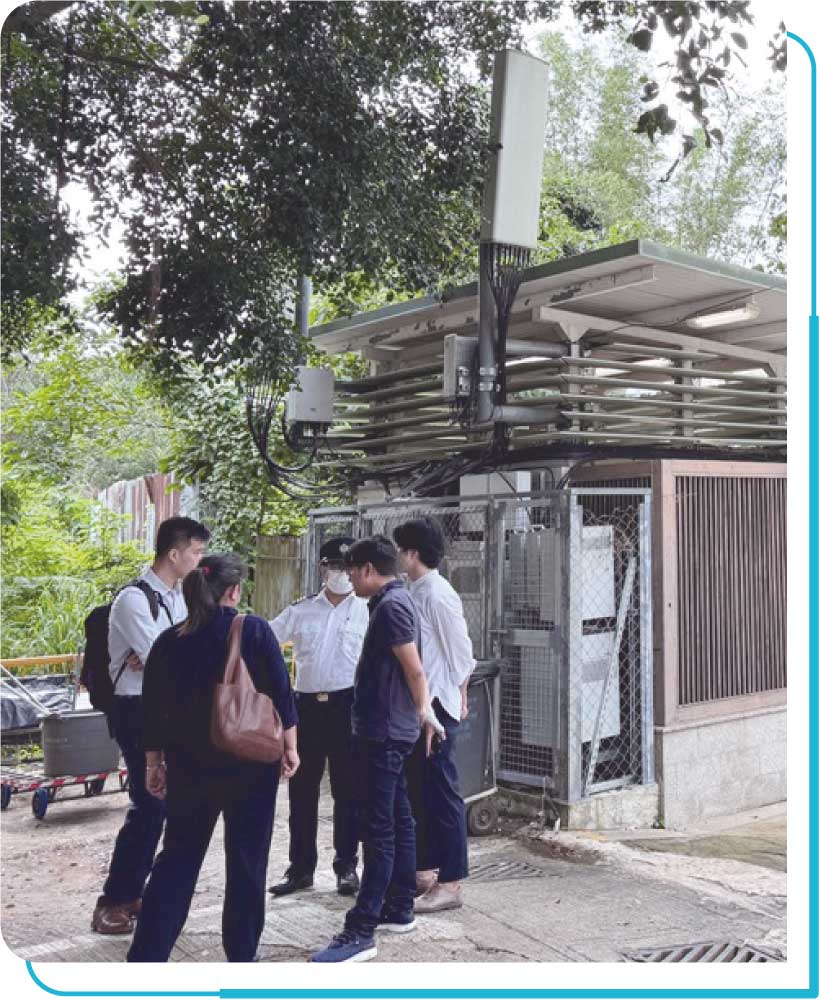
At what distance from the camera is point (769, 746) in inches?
296

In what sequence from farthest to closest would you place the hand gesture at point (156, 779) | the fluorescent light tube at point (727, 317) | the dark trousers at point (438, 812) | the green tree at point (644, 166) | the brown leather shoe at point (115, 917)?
1. the green tree at point (644, 166)
2. the fluorescent light tube at point (727, 317)
3. the dark trousers at point (438, 812)
4. the brown leather shoe at point (115, 917)
5. the hand gesture at point (156, 779)

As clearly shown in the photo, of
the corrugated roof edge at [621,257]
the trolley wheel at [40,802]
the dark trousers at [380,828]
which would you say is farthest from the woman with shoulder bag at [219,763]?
the trolley wheel at [40,802]

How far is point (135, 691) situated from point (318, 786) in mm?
1178

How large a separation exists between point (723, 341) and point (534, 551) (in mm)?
2604

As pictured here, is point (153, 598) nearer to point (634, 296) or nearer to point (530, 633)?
point (530, 633)

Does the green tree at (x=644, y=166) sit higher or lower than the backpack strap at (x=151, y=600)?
higher

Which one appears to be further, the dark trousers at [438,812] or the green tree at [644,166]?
the green tree at [644,166]

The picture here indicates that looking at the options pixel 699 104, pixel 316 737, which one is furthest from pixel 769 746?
pixel 699 104

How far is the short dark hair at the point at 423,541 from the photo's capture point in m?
5.06

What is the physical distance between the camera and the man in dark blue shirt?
4.16 meters

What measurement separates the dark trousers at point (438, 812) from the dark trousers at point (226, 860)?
1396mm

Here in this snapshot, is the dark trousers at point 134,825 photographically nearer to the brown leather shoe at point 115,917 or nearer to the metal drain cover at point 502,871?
the brown leather shoe at point 115,917

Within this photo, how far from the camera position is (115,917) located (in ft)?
14.5

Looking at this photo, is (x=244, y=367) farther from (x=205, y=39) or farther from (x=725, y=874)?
(x=725, y=874)
